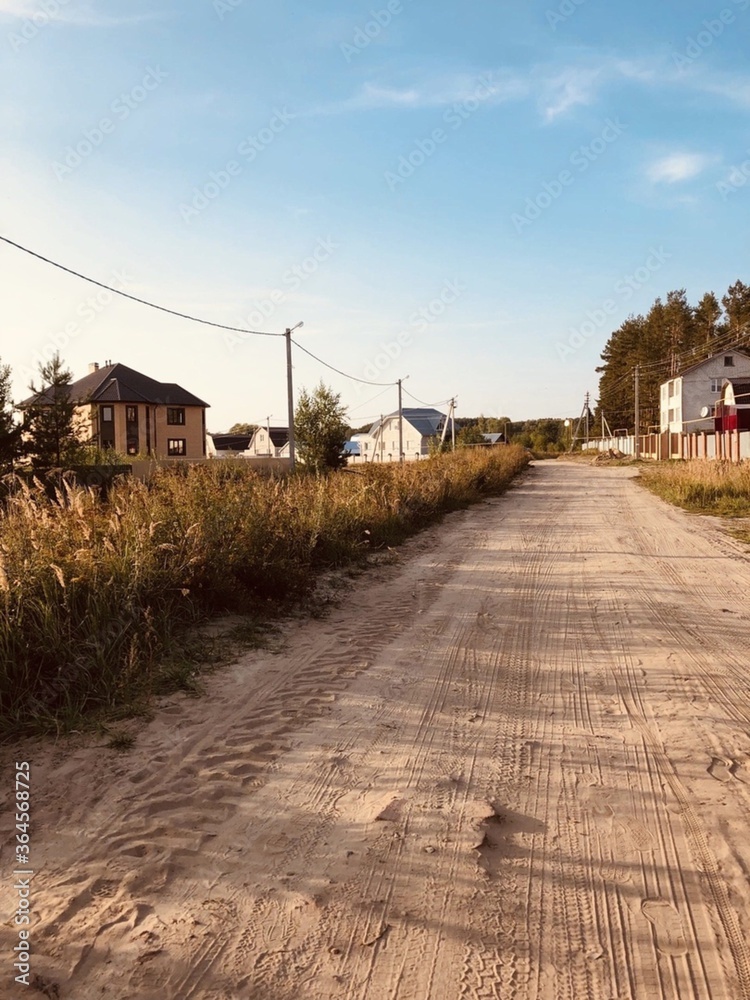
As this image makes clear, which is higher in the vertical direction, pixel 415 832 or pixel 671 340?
pixel 671 340

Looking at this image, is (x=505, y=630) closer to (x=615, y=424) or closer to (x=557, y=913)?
(x=557, y=913)

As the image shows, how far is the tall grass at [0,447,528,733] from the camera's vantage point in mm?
4512

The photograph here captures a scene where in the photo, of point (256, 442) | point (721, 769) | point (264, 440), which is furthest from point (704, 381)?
point (721, 769)

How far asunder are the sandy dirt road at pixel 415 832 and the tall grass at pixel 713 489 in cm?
1256

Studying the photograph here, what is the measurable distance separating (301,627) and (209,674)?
1.48 meters

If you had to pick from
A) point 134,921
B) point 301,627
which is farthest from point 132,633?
point 134,921

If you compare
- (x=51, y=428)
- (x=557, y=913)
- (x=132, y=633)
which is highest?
(x=51, y=428)

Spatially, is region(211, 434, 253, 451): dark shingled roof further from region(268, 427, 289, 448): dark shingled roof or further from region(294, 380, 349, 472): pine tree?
region(294, 380, 349, 472): pine tree

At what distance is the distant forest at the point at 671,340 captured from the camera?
7219 centimetres

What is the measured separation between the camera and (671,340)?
7644 centimetres

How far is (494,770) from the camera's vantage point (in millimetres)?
3629

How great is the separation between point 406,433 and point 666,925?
3163 inches

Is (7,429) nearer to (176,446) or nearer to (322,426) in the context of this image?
(322,426)

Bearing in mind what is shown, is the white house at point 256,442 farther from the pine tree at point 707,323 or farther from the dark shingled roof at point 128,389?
the pine tree at point 707,323
